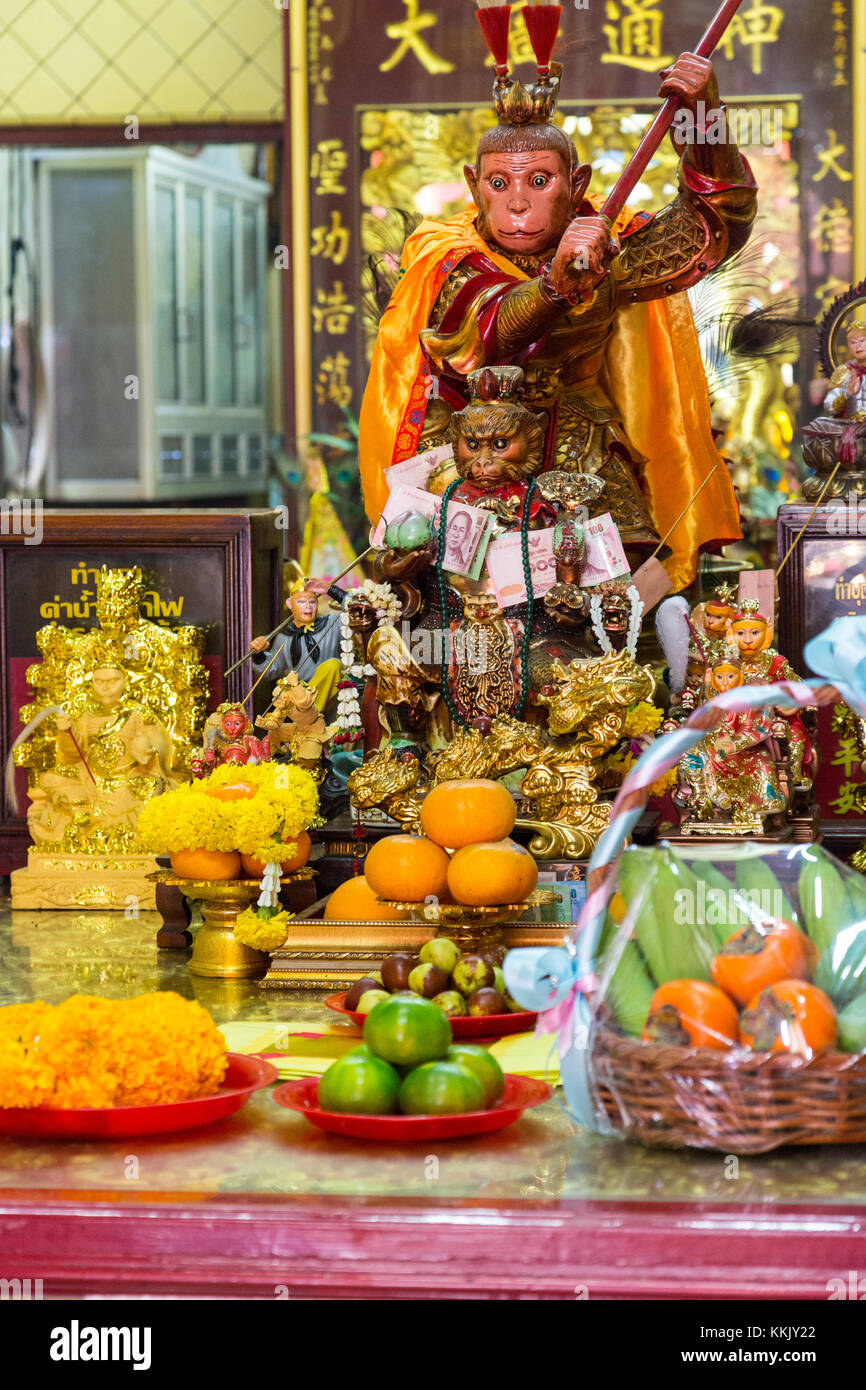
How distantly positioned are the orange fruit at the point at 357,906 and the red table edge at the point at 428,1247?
112 centimetres

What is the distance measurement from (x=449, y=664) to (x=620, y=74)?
11.4 ft

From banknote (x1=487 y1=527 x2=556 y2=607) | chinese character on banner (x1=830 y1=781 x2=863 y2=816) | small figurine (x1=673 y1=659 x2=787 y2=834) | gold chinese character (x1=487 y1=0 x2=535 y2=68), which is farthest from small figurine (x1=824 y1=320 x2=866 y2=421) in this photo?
gold chinese character (x1=487 y1=0 x2=535 y2=68)

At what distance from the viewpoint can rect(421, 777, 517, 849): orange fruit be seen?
293cm

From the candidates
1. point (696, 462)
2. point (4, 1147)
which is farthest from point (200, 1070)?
point (696, 462)

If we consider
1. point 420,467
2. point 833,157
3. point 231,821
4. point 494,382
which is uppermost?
point 833,157

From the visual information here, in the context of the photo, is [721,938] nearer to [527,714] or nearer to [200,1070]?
[200,1070]

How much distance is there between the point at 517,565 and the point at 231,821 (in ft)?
2.66

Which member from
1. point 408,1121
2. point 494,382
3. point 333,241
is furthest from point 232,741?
point 333,241

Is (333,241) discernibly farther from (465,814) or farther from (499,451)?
(465,814)

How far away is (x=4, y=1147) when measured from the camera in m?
2.18

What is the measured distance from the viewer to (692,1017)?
2.01m

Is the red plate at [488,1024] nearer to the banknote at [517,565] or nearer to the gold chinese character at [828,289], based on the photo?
the banknote at [517,565]

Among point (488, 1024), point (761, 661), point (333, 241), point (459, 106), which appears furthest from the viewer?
point (333, 241)

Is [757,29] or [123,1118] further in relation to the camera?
[757,29]
